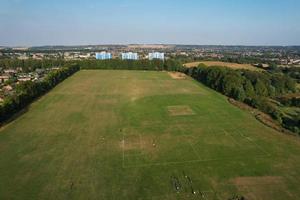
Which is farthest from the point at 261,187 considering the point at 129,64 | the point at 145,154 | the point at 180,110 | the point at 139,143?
the point at 129,64

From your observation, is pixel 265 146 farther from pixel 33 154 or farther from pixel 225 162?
pixel 33 154

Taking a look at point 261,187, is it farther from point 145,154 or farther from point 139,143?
point 139,143

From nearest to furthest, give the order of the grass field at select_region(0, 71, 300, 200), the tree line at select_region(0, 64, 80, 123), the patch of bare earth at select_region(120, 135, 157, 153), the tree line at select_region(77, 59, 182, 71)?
the grass field at select_region(0, 71, 300, 200) → the patch of bare earth at select_region(120, 135, 157, 153) → the tree line at select_region(0, 64, 80, 123) → the tree line at select_region(77, 59, 182, 71)

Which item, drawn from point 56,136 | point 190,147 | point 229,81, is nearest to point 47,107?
point 56,136

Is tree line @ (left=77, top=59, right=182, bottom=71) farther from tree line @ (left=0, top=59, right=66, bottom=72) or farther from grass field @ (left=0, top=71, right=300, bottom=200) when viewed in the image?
grass field @ (left=0, top=71, right=300, bottom=200)

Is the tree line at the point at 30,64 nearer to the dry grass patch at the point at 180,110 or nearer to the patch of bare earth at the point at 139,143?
the dry grass patch at the point at 180,110

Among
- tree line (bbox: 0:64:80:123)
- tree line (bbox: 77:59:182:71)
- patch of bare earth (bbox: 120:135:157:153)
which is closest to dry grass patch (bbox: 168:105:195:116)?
patch of bare earth (bbox: 120:135:157:153)

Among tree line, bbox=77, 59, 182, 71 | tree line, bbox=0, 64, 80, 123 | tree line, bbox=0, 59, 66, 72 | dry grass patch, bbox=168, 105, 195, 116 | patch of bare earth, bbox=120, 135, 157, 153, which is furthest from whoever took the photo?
tree line, bbox=0, 59, 66, 72
